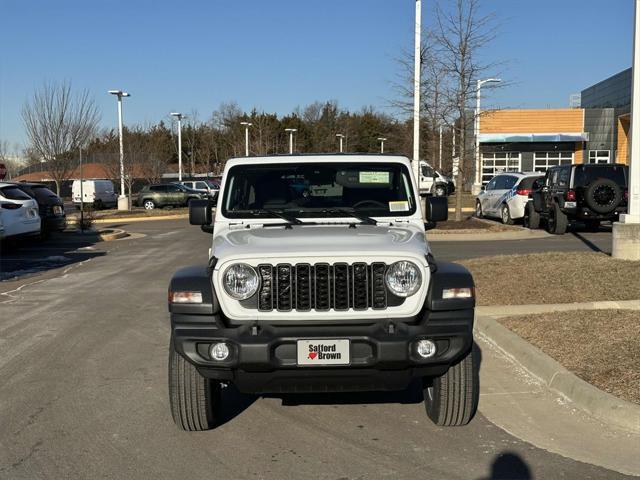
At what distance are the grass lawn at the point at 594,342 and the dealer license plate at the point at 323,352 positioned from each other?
2220mm

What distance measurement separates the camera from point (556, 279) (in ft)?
34.1

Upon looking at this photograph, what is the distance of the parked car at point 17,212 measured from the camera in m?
17.3

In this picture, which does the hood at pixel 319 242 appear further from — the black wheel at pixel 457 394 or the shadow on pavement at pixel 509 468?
the shadow on pavement at pixel 509 468

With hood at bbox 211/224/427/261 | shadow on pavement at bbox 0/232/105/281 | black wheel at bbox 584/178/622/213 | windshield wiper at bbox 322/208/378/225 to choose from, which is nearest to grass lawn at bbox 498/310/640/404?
hood at bbox 211/224/427/261

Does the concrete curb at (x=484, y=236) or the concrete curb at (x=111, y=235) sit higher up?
the concrete curb at (x=484, y=236)

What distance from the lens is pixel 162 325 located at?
8961mm

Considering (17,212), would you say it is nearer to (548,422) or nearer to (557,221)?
(557,221)

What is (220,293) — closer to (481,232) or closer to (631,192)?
(631,192)

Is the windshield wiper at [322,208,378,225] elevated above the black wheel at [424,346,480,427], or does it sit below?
above

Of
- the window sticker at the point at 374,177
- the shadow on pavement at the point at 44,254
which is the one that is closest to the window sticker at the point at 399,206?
the window sticker at the point at 374,177

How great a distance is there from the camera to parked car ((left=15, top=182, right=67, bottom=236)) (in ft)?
67.7

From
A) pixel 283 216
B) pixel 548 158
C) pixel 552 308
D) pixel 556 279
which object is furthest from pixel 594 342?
pixel 548 158

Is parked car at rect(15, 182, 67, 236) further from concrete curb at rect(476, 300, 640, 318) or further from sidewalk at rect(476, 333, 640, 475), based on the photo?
sidewalk at rect(476, 333, 640, 475)

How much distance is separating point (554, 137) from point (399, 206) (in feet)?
158
